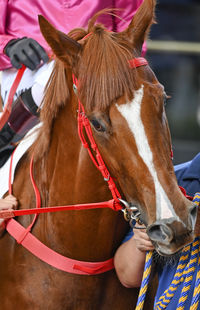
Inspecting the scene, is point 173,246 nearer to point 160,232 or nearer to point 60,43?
point 160,232

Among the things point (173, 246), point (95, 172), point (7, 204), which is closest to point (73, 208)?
point (95, 172)

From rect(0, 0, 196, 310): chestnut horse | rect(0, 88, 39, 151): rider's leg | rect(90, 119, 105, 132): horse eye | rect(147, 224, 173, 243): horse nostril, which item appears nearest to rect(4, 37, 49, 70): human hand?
rect(0, 88, 39, 151): rider's leg

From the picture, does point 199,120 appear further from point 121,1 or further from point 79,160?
point 79,160

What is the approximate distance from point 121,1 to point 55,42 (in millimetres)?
688

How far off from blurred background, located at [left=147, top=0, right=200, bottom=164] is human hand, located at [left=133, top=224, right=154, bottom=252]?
13.7ft

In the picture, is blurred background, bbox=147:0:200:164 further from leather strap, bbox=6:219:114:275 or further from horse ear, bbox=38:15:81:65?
horse ear, bbox=38:15:81:65

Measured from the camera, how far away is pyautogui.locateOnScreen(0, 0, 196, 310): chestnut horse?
130 centimetres

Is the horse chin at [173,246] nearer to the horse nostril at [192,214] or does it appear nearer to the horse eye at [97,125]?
the horse nostril at [192,214]

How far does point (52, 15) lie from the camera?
2.02 m

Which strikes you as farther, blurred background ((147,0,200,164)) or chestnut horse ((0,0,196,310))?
blurred background ((147,0,200,164))

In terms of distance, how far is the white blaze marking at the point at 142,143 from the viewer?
1264mm

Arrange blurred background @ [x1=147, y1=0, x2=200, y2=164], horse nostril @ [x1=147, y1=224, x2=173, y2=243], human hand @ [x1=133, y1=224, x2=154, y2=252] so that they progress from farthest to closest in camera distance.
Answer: blurred background @ [x1=147, y1=0, x2=200, y2=164], human hand @ [x1=133, y1=224, x2=154, y2=252], horse nostril @ [x1=147, y1=224, x2=173, y2=243]

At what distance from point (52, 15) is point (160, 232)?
108 centimetres

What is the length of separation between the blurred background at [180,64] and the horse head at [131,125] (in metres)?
4.23
